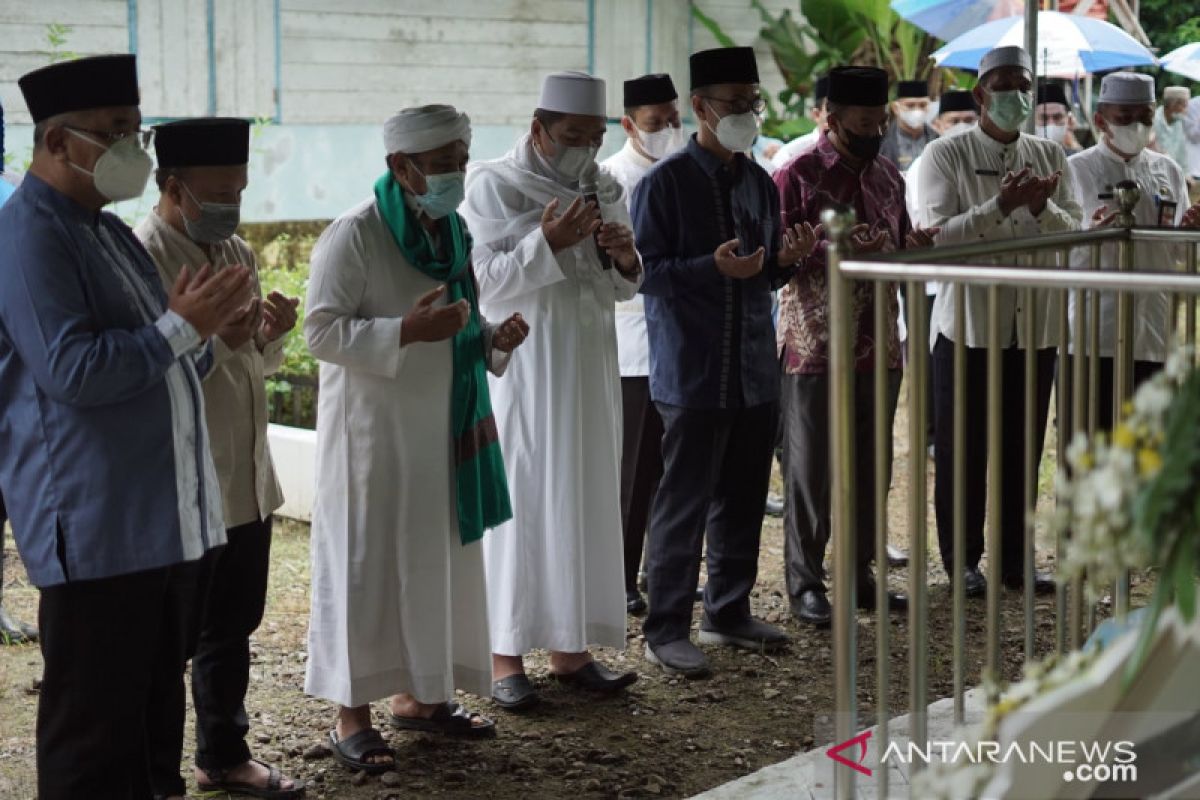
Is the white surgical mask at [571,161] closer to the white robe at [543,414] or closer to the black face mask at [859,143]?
the white robe at [543,414]

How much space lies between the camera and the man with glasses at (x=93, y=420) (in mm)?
3189

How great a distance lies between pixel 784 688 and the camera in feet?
16.5

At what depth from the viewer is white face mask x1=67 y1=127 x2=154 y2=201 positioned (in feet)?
10.8

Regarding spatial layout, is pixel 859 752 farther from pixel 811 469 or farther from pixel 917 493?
pixel 811 469

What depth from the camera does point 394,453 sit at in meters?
4.26

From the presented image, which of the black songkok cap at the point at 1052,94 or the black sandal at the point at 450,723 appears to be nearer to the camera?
the black sandal at the point at 450,723

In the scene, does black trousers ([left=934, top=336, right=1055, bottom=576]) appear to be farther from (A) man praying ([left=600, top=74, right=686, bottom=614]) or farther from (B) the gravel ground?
(A) man praying ([left=600, top=74, right=686, bottom=614])

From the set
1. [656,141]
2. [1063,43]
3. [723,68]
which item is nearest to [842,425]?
[723,68]

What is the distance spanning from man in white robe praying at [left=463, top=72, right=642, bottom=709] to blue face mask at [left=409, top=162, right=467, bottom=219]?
1.54 ft

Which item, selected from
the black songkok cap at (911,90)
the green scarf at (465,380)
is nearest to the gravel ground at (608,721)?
the green scarf at (465,380)

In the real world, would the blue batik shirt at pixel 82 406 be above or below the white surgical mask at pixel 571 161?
below

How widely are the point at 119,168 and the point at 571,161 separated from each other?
181 centimetres

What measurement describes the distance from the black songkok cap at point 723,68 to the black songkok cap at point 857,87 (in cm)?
41

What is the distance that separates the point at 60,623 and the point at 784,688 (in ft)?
8.13
